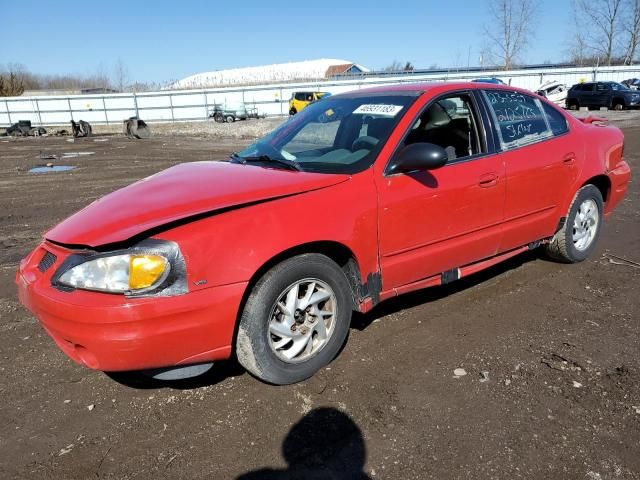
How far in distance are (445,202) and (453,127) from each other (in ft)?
2.43

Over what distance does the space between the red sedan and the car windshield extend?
2 centimetres

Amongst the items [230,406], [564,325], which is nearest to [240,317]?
[230,406]

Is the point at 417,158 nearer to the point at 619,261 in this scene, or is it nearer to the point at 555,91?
the point at 619,261

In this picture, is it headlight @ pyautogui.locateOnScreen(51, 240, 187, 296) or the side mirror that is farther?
the side mirror

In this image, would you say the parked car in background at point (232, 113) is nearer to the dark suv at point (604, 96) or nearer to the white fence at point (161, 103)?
the white fence at point (161, 103)

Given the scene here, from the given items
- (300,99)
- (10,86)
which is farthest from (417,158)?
(10,86)

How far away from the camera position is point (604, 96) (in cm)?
2898

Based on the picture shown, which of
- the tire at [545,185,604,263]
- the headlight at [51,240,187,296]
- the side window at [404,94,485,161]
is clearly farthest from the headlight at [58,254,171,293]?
the tire at [545,185,604,263]

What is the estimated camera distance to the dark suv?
28453mm

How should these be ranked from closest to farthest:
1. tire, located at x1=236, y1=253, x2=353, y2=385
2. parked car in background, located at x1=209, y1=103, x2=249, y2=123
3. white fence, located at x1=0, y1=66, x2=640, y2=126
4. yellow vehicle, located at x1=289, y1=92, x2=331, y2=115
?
1. tire, located at x1=236, y1=253, x2=353, y2=385
2. yellow vehicle, located at x1=289, y1=92, x2=331, y2=115
3. parked car in background, located at x1=209, y1=103, x2=249, y2=123
4. white fence, located at x1=0, y1=66, x2=640, y2=126

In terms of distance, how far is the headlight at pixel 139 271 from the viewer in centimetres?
234

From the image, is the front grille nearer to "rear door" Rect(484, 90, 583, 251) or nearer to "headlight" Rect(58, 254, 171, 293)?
"headlight" Rect(58, 254, 171, 293)

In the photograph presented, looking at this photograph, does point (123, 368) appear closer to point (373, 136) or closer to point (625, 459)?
point (373, 136)

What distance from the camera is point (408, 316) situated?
3736 mm
